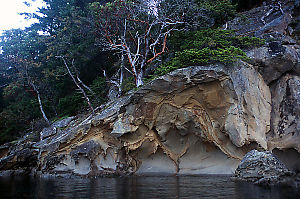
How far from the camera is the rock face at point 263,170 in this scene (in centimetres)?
881

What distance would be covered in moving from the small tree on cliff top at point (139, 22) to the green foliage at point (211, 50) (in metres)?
2.83

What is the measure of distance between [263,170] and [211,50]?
649 centimetres

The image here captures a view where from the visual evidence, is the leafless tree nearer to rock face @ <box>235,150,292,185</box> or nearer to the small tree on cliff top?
the small tree on cliff top

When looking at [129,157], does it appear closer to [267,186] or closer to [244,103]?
[244,103]

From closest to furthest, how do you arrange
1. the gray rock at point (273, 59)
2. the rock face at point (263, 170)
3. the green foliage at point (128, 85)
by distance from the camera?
the rock face at point (263, 170) → the gray rock at point (273, 59) → the green foliage at point (128, 85)

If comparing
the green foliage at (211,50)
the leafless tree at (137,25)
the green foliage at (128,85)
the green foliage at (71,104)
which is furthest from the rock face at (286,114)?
the green foliage at (71,104)

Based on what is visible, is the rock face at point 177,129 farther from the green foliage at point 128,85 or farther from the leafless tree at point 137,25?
the leafless tree at point 137,25

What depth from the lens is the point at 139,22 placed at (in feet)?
65.5

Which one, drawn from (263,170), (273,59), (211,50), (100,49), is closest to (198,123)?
(211,50)

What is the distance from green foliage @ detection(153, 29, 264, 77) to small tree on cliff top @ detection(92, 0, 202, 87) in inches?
111

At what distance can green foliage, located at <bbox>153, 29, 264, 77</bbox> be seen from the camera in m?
13.1

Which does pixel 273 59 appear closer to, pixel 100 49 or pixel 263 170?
pixel 263 170

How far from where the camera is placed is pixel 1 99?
98.0 ft

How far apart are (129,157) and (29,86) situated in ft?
50.1
